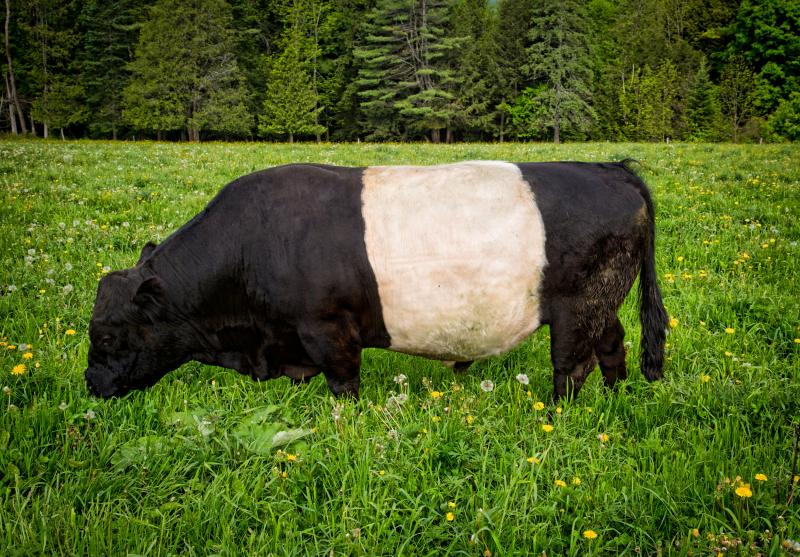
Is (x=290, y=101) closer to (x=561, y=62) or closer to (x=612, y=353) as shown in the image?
(x=561, y=62)

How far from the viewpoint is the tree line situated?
151 ft

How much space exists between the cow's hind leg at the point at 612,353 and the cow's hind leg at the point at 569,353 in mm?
387

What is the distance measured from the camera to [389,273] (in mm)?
3820

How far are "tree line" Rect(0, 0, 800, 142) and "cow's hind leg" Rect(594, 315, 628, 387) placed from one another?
45859 mm

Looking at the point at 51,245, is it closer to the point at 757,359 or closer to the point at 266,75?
the point at 757,359

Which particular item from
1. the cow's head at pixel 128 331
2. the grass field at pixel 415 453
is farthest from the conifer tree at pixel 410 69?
the cow's head at pixel 128 331

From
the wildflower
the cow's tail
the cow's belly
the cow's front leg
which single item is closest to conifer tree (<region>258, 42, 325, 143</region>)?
the cow's belly

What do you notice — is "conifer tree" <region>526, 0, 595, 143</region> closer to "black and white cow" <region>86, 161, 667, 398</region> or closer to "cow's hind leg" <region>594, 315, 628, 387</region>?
"cow's hind leg" <region>594, 315, 628, 387</region>

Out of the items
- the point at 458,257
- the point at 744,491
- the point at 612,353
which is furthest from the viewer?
the point at 612,353

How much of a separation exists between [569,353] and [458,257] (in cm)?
105

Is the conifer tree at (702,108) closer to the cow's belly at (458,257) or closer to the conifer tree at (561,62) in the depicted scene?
the conifer tree at (561,62)

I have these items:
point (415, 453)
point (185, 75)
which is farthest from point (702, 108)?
point (415, 453)

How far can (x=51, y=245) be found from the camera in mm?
7242

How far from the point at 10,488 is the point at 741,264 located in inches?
295
